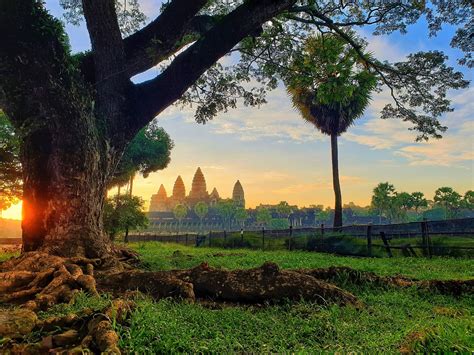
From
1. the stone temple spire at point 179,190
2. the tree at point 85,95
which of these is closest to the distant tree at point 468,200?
the tree at point 85,95

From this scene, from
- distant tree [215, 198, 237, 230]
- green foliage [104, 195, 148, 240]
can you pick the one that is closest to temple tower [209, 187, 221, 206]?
distant tree [215, 198, 237, 230]

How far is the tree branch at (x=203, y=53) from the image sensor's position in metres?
8.54

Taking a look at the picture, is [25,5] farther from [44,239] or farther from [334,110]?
[334,110]

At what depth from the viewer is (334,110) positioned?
2684cm

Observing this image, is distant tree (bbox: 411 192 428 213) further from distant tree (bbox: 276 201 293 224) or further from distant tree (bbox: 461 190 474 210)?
distant tree (bbox: 276 201 293 224)

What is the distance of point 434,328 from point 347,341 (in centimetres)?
79

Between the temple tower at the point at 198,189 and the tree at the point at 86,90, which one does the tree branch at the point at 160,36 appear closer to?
the tree at the point at 86,90

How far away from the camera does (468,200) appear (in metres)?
68.8

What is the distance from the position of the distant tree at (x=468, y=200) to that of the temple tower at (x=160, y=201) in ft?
412

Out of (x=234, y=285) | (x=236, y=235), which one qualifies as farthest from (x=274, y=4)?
(x=236, y=235)

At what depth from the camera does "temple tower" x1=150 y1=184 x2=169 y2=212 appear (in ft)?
570

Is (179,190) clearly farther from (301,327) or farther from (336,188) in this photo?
(301,327)

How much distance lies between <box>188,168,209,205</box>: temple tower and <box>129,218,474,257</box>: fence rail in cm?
12623

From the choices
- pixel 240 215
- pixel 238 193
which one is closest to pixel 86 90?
Answer: pixel 240 215
